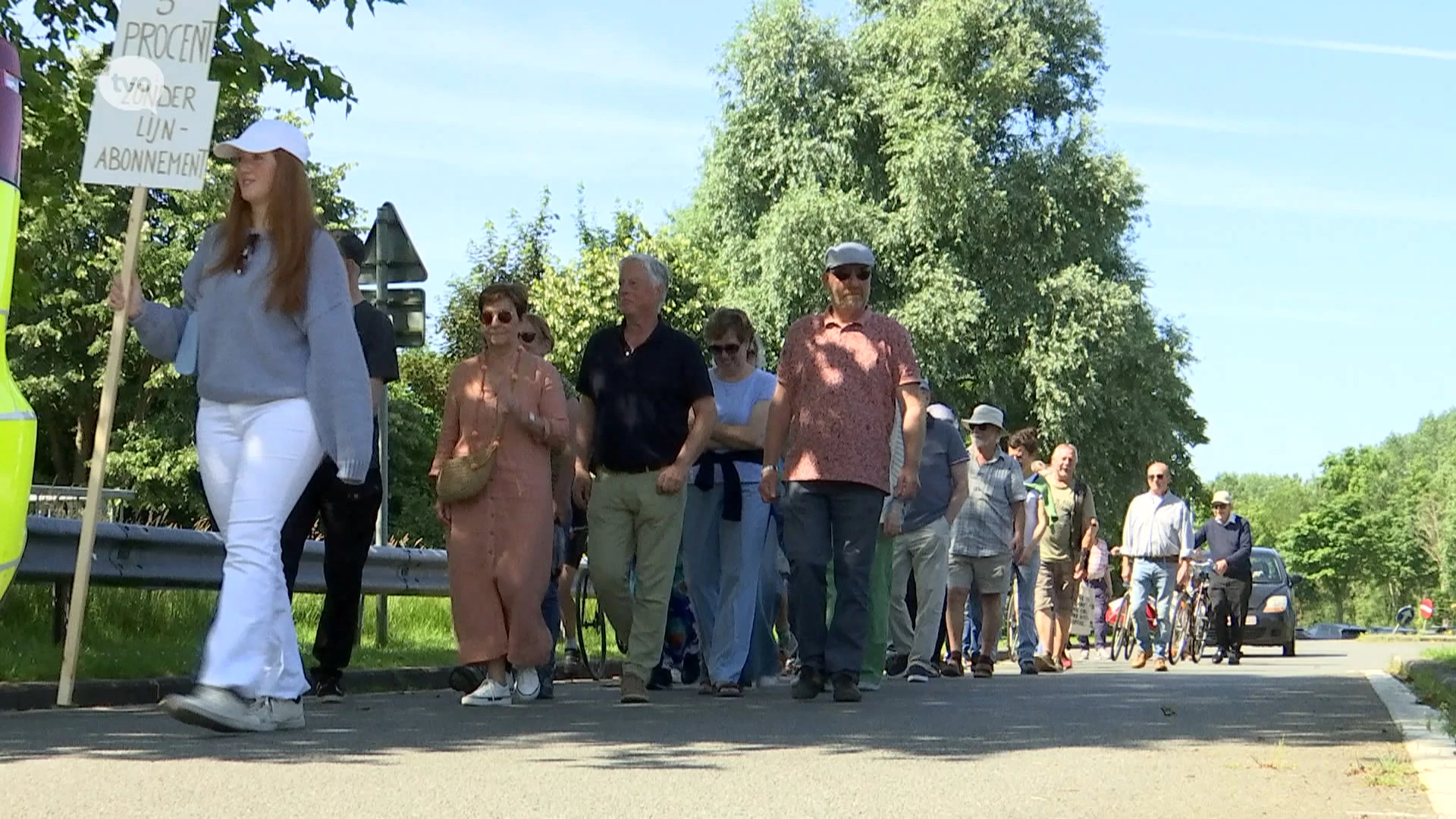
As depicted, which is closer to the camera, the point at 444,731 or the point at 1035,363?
the point at 444,731

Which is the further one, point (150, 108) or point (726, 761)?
point (150, 108)

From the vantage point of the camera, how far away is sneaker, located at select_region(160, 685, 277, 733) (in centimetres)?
746

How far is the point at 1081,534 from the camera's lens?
58.4ft

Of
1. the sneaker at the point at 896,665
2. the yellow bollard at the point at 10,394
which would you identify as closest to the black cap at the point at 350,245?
the yellow bollard at the point at 10,394

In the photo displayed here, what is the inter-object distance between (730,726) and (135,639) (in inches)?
219

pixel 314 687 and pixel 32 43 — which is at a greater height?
pixel 32 43

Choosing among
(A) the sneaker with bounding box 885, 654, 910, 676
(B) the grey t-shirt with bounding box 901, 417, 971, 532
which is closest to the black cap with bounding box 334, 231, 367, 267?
(B) the grey t-shirt with bounding box 901, 417, 971, 532

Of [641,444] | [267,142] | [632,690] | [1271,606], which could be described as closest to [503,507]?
[641,444]

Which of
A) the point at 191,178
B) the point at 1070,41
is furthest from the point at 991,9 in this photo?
the point at 191,178

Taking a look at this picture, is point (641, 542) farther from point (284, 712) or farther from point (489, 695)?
point (284, 712)

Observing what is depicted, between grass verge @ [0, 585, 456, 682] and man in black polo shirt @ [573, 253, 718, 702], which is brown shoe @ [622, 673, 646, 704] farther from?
grass verge @ [0, 585, 456, 682]

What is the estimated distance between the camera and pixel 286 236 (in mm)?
7965

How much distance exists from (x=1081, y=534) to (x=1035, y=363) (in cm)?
2608

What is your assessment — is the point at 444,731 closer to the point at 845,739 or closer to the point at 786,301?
the point at 845,739
